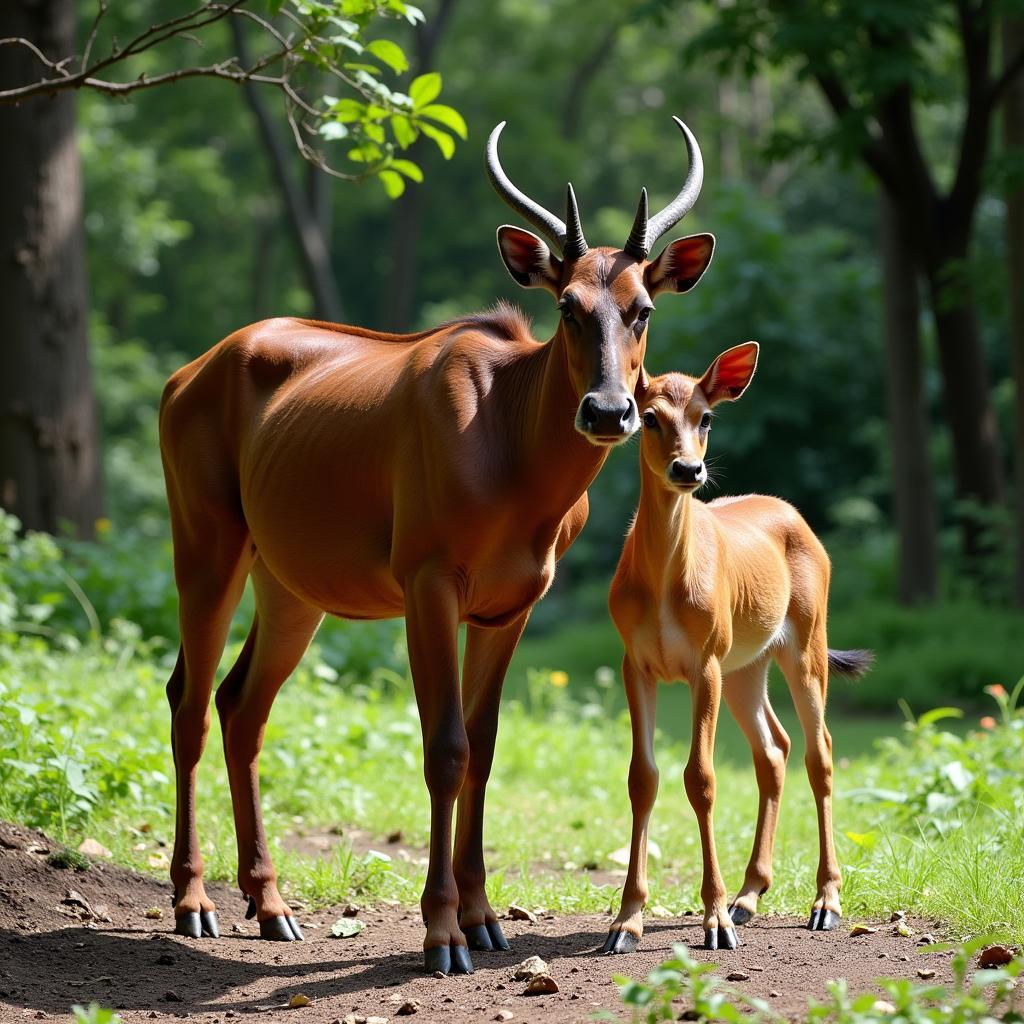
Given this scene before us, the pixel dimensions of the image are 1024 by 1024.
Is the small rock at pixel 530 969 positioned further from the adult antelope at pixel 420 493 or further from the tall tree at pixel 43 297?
the tall tree at pixel 43 297

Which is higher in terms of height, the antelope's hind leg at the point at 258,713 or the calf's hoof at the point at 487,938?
the antelope's hind leg at the point at 258,713

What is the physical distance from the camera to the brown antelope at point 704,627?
490 cm

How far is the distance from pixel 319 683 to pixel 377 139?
15.2 ft

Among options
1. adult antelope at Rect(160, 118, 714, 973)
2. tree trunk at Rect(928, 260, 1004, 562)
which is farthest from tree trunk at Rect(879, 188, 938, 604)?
adult antelope at Rect(160, 118, 714, 973)

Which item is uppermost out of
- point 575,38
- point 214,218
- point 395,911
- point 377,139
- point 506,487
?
point 575,38

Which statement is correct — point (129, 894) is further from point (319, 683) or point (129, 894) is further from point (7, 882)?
point (319, 683)

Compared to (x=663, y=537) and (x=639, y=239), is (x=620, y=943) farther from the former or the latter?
(x=639, y=239)

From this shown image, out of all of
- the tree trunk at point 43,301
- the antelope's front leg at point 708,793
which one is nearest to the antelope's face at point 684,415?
the antelope's front leg at point 708,793

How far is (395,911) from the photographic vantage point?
19.3 feet

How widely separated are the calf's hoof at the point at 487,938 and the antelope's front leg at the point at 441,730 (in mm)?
282

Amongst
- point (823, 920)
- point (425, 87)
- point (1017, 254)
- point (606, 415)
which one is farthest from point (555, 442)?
point (1017, 254)

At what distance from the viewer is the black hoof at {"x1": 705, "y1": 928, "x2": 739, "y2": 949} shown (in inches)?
188

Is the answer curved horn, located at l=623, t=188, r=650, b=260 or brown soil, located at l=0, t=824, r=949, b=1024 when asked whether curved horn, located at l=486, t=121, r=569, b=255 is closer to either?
curved horn, located at l=623, t=188, r=650, b=260

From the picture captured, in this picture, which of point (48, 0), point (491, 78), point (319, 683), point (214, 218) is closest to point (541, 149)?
point (491, 78)
